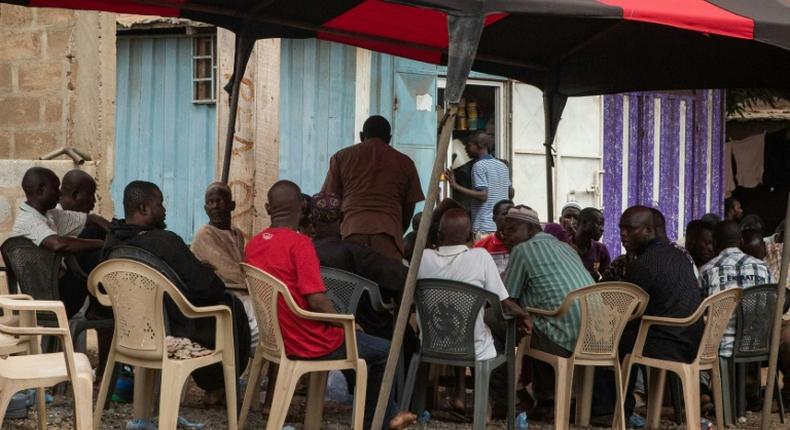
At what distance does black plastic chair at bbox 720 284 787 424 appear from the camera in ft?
24.3

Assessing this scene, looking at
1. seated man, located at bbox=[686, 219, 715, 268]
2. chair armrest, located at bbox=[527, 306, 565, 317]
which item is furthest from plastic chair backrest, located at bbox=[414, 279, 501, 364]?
seated man, located at bbox=[686, 219, 715, 268]

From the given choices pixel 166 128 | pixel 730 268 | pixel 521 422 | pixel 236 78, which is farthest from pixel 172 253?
pixel 166 128

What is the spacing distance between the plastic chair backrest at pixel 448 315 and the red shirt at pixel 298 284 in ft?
1.94

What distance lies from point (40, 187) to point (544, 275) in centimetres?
285

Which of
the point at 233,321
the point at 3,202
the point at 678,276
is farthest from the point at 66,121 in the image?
the point at 678,276

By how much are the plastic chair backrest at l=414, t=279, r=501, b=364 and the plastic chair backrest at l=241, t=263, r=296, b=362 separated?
82 centimetres

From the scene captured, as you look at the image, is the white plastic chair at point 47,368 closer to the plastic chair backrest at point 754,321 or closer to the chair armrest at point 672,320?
the chair armrest at point 672,320

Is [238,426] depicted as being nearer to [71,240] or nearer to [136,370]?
[136,370]

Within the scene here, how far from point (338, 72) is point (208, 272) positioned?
702 centimetres

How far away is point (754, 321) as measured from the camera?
7.48m

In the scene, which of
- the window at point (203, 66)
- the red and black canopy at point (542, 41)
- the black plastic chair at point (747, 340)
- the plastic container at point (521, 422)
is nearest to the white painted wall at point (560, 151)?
the window at point (203, 66)

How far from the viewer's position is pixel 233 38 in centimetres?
977

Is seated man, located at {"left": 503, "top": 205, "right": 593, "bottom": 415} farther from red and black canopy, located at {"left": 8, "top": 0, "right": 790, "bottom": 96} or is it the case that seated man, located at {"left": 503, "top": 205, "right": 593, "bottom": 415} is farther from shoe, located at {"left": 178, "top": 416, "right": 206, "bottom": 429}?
shoe, located at {"left": 178, "top": 416, "right": 206, "bottom": 429}

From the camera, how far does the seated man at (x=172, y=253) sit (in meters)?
6.09
